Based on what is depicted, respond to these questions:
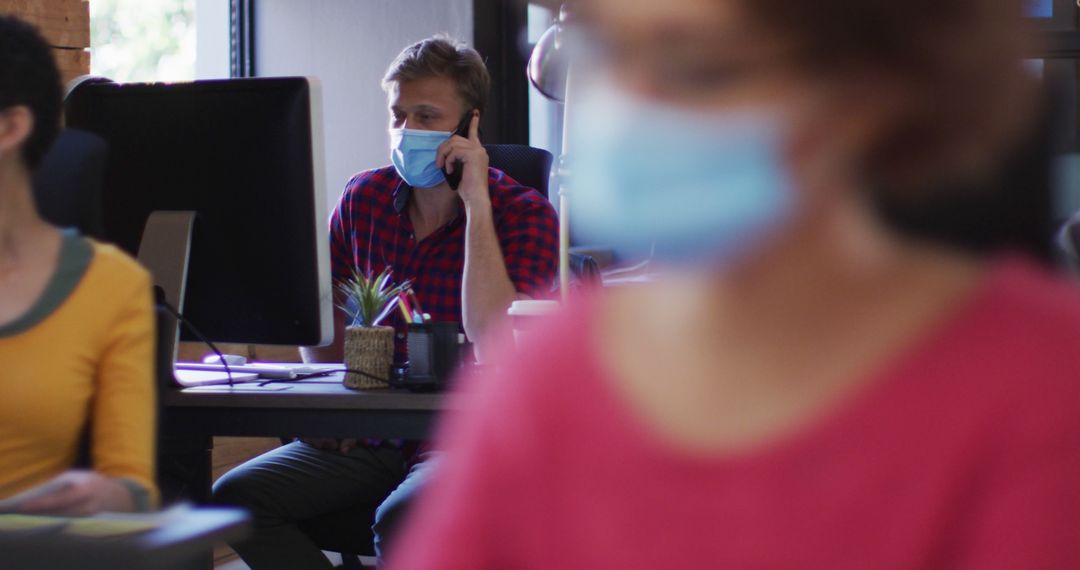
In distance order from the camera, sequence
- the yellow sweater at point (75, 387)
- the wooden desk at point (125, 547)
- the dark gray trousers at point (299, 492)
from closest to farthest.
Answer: the wooden desk at point (125, 547) → the yellow sweater at point (75, 387) → the dark gray trousers at point (299, 492)

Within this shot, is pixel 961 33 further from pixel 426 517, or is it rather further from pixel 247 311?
pixel 247 311

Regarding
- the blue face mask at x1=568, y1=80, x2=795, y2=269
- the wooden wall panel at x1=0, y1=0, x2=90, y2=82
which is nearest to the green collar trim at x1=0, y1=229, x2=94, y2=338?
the blue face mask at x1=568, y1=80, x2=795, y2=269

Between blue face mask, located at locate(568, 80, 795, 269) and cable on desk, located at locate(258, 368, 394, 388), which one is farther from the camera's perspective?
cable on desk, located at locate(258, 368, 394, 388)

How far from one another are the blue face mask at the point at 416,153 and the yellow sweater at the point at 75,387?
3.05 ft

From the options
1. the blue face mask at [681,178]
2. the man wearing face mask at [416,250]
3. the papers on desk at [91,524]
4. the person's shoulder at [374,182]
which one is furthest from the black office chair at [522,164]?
the blue face mask at [681,178]

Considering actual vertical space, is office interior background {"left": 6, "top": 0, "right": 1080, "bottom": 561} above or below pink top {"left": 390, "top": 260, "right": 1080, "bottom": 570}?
above

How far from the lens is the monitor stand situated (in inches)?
72.9

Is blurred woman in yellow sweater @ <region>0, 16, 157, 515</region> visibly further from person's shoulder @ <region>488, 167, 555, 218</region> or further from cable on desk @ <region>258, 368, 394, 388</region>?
person's shoulder @ <region>488, 167, 555, 218</region>

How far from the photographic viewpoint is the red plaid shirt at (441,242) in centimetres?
227

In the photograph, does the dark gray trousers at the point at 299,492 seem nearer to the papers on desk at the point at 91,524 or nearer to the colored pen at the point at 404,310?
the colored pen at the point at 404,310

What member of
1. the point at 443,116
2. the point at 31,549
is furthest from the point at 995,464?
the point at 443,116

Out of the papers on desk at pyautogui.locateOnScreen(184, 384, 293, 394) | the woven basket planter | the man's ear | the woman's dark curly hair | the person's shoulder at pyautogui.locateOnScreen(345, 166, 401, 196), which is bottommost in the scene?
the papers on desk at pyautogui.locateOnScreen(184, 384, 293, 394)

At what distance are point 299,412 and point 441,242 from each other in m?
0.60

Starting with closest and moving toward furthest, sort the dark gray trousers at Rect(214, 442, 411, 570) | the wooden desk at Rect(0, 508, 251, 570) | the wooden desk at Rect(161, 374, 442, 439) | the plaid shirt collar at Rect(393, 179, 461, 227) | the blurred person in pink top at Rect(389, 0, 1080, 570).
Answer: the blurred person in pink top at Rect(389, 0, 1080, 570)
the wooden desk at Rect(0, 508, 251, 570)
the wooden desk at Rect(161, 374, 442, 439)
the dark gray trousers at Rect(214, 442, 411, 570)
the plaid shirt collar at Rect(393, 179, 461, 227)
